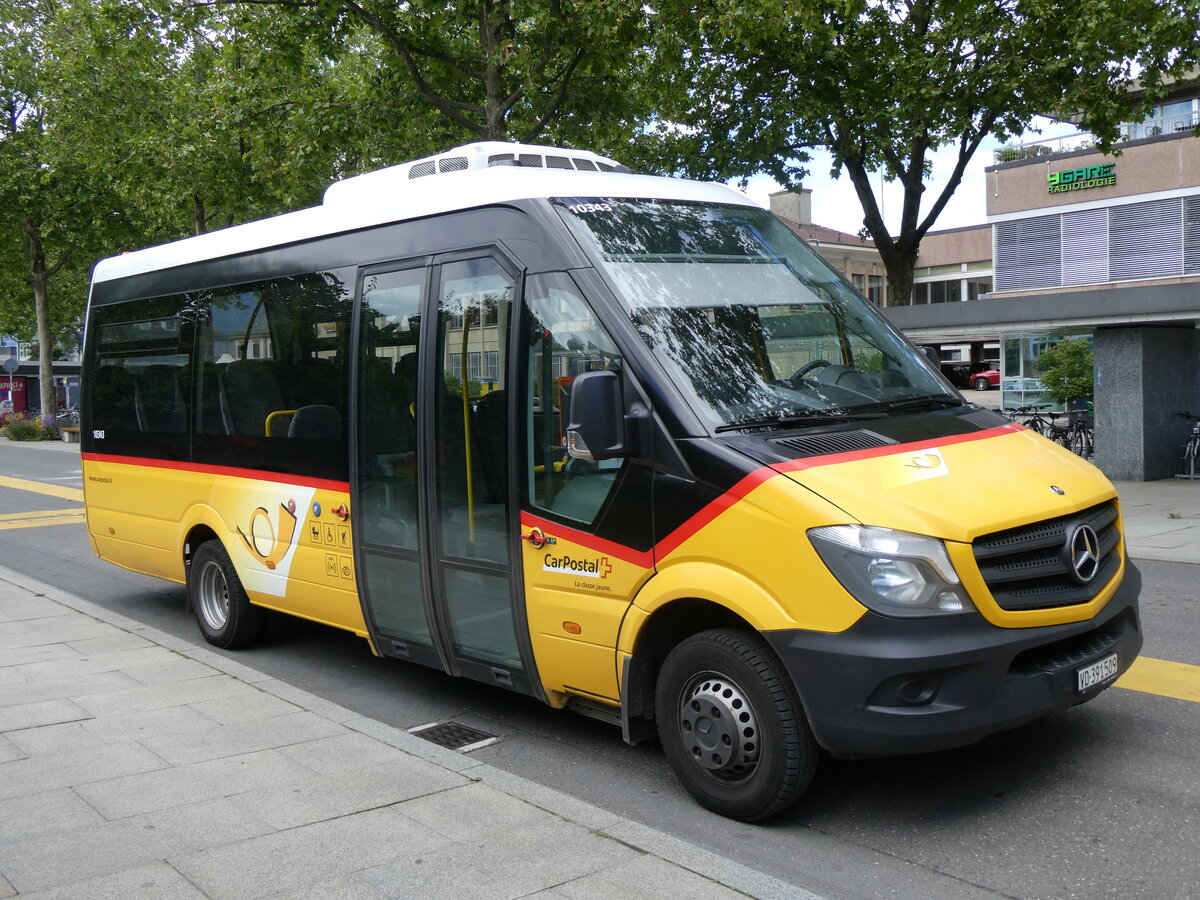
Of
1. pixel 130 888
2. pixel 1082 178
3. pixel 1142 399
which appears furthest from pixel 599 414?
pixel 1082 178

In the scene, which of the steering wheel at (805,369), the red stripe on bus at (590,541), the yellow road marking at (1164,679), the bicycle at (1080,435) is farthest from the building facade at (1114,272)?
the red stripe on bus at (590,541)

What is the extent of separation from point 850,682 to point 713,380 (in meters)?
1.38

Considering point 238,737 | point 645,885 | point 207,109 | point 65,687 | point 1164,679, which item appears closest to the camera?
point 645,885

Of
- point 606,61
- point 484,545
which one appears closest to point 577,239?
point 484,545

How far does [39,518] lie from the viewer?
1644 centimetres

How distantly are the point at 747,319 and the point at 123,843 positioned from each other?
3272 mm

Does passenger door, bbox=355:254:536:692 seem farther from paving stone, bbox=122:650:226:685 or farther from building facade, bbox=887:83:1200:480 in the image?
building facade, bbox=887:83:1200:480

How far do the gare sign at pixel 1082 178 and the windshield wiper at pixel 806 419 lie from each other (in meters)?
29.6

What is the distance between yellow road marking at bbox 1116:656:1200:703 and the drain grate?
134 inches

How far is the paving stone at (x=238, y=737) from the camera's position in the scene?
525cm

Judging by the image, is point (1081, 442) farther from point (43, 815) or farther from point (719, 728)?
point (43, 815)

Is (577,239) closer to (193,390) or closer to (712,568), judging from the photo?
(712,568)

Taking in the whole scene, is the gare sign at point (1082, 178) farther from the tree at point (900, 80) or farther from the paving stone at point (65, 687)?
the paving stone at point (65, 687)

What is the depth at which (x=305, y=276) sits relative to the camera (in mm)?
6867
